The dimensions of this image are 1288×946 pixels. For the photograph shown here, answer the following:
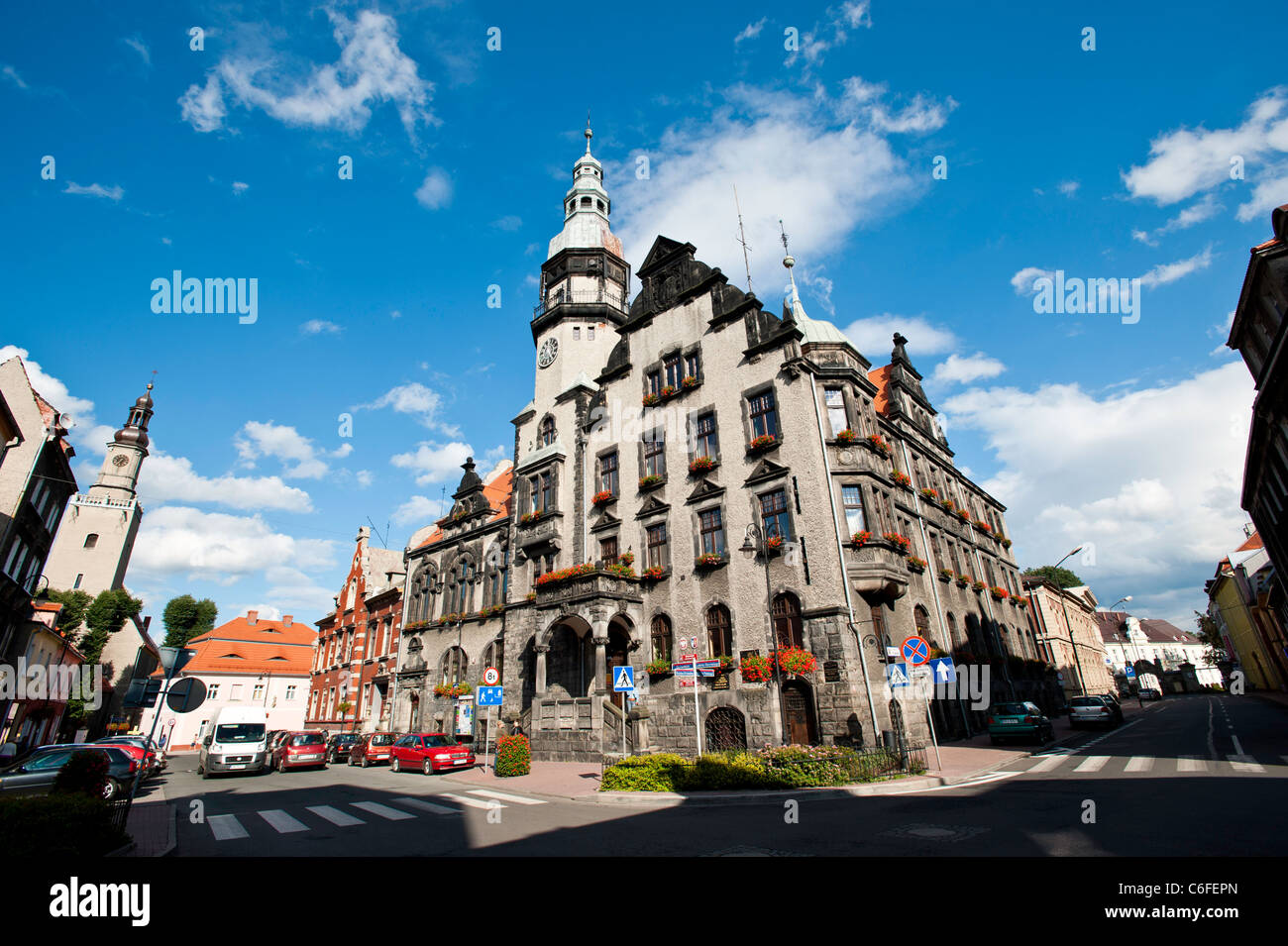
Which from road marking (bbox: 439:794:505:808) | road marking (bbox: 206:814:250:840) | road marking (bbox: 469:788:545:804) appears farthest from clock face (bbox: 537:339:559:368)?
road marking (bbox: 206:814:250:840)

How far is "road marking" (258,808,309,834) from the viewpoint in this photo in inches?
447

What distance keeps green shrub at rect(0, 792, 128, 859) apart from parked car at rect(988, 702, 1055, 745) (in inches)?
991

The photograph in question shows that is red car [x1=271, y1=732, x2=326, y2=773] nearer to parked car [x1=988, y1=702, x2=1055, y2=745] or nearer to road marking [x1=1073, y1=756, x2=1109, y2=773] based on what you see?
parked car [x1=988, y1=702, x2=1055, y2=745]

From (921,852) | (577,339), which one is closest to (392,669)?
(577,339)

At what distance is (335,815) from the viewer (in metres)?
12.9

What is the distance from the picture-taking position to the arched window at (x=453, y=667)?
34688 mm

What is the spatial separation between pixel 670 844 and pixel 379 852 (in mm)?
4175

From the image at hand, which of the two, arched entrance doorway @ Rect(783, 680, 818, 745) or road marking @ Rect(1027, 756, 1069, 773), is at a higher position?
arched entrance doorway @ Rect(783, 680, 818, 745)

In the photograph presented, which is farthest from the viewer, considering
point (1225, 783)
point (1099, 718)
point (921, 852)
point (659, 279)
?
point (659, 279)

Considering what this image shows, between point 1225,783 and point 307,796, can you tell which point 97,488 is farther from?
point 1225,783

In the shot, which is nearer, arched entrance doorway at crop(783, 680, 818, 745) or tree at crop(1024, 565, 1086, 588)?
arched entrance doorway at crop(783, 680, 818, 745)

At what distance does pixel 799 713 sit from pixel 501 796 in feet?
33.2

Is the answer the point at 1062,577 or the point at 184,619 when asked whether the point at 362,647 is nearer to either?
the point at 184,619

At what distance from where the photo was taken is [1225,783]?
11172 millimetres
